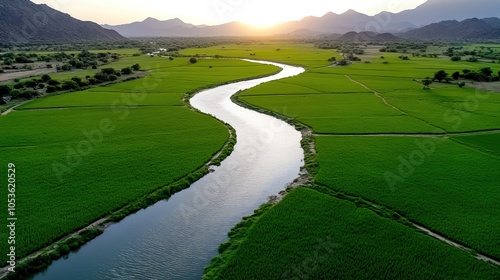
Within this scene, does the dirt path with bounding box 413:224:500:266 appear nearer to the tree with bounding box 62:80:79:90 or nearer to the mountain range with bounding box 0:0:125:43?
the tree with bounding box 62:80:79:90

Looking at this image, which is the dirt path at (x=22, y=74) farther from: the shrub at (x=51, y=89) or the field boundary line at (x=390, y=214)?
the field boundary line at (x=390, y=214)

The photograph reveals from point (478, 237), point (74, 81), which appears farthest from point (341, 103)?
point (74, 81)

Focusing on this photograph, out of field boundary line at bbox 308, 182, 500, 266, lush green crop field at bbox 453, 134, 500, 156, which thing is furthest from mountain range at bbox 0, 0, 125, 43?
lush green crop field at bbox 453, 134, 500, 156

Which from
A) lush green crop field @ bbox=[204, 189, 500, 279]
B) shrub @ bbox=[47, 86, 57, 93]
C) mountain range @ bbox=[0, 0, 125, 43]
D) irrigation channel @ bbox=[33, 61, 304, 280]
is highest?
mountain range @ bbox=[0, 0, 125, 43]

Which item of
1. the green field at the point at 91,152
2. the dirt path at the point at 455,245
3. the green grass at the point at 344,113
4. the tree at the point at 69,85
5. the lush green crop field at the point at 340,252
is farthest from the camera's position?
the tree at the point at 69,85

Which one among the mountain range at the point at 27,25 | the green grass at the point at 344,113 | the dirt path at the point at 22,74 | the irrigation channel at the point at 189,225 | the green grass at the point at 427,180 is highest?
the mountain range at the point at 27,25

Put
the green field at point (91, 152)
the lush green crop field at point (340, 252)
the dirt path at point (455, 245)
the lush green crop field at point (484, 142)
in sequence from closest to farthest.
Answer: the lush green crop field at point (340, 252), the dirt path at point (455, 245), the green field at point (91, 152), the lush green crop field at point (484, 142)

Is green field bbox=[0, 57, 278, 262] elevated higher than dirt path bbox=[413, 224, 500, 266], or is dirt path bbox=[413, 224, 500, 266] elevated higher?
green field bbox=[0, 57, 278, 262]

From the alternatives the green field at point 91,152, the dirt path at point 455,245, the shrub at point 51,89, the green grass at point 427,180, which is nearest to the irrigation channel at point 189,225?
the green field at point 91,152
